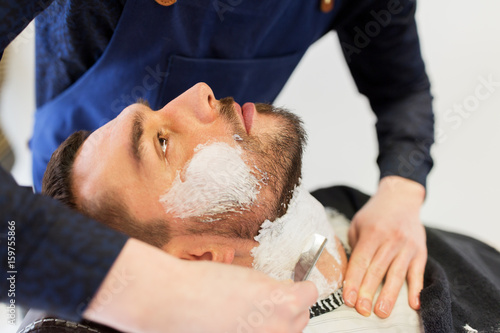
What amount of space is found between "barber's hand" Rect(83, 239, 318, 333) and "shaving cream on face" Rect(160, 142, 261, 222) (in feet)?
0.69

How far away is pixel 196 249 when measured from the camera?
0.69 m

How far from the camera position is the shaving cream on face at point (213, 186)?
66cm

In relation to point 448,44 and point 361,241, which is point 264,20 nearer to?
point 361,241

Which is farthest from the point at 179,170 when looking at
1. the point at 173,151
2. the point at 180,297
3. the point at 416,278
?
the point at 416,278

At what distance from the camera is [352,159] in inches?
62.8

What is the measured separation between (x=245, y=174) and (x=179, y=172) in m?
0.11

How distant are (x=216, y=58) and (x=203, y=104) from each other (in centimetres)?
20

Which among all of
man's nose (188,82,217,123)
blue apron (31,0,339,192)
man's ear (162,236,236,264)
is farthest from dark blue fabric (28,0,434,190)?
man's ear (162,236,236,264)

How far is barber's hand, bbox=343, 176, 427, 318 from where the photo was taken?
811 millimetres

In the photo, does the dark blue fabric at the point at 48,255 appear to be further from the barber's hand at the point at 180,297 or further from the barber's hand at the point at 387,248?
the barber's hand at the point at 387,248

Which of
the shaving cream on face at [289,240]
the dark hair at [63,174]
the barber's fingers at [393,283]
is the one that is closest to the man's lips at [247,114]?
the shaving cream on face at [289,240]

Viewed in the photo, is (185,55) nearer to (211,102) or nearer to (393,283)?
(211,102)

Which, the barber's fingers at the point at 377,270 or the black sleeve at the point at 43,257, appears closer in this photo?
the black sleeve at the point at 43,257

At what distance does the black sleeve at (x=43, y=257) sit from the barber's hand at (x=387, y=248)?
1.75ft
